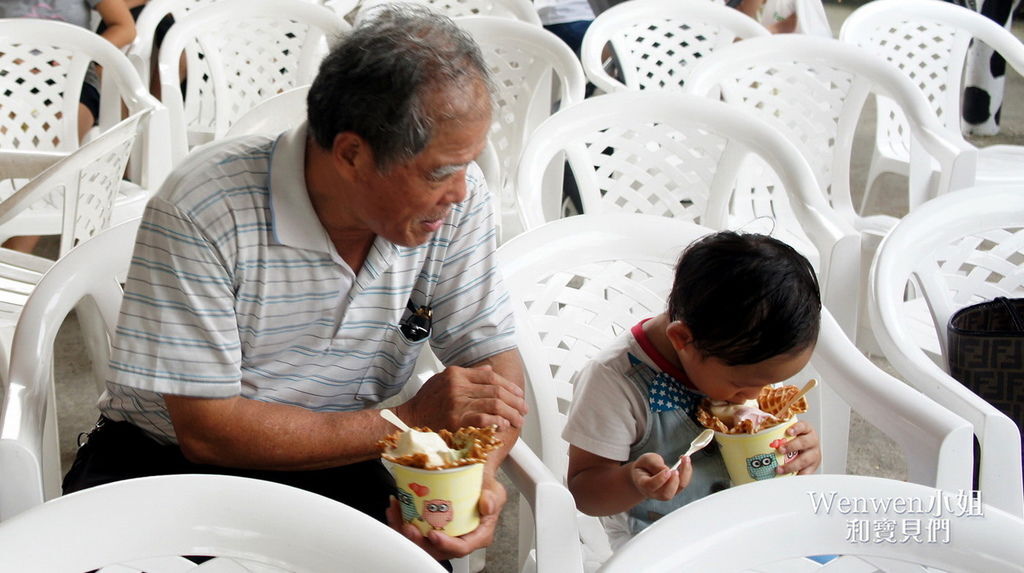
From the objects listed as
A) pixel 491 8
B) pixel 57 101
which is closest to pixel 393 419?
pixel 57 101

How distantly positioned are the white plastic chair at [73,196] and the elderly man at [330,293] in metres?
0.70

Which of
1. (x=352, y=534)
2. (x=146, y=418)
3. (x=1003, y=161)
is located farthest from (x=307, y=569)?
(x=1003, y=161)

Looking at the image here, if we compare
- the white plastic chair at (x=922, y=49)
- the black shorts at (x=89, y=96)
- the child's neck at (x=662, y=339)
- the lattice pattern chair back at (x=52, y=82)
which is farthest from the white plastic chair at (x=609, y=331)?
the black shorts at (x=89, y=96)

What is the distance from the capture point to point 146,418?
1607mm

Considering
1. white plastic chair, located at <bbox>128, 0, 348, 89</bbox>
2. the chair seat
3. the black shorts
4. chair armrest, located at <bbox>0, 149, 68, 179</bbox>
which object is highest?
chair armrest, located at <bbox>0, 149, 68, 179</bbox>

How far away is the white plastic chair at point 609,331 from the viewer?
5.27 feet

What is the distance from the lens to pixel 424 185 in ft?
4.72

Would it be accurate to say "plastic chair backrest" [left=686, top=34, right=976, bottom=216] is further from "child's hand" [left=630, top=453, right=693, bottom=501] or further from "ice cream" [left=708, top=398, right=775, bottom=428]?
"child's hand" [left=630, top=453, right=693, bottom=501]

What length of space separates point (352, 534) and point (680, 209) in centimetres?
176

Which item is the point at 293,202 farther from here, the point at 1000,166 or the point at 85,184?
the point at 1000,166

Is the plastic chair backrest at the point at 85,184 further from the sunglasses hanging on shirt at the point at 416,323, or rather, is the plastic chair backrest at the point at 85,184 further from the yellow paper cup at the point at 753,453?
the yellow paper cup at the point at 753,453

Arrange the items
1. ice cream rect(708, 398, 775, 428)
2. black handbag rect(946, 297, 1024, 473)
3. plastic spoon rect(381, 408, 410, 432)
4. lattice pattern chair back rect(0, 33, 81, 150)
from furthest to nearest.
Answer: lattice pattern chair back rect(0, 33, 81, 150)
black handbag rect(946, 297, 1024, 473)
ice cream rect(708, 398, 775, 428)
plastic spoon rect(381, 408, 410, 432)

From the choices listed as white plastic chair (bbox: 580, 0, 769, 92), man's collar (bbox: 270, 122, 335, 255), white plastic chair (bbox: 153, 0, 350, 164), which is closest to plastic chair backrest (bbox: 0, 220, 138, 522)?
man's collar (bbox: 270, 122, 335, 255)

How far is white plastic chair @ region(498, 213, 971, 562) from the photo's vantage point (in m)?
1.61
